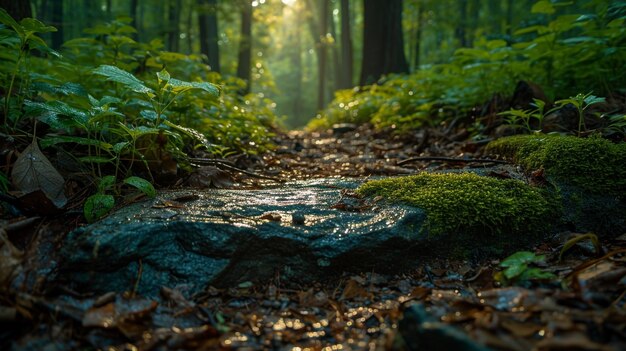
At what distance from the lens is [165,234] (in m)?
1.81

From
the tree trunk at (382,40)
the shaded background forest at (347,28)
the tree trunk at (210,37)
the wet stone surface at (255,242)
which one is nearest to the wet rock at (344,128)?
the shaded background forest at (347,28)

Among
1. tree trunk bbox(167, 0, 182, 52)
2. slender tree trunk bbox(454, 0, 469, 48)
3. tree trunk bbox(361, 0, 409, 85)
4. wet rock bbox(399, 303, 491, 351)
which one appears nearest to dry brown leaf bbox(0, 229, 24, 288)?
wet rock bbox(399, 303, 491, 351)

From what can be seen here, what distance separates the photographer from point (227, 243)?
184cm

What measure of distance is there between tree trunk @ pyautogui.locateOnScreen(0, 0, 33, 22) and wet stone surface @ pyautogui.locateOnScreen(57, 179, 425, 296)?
332 centimetres

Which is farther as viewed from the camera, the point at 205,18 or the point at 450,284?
the point at 205,18

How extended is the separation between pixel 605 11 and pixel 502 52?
1049 mm

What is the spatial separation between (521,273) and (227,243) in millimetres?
1355

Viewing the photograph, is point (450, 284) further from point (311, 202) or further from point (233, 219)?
point (233, 219)

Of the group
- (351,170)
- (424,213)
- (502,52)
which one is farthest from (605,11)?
(424,213)

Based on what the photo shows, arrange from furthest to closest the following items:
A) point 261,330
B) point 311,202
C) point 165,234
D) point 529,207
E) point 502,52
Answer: point 502,52
point 311,202
point 529,207
point 165,234
point 261,330

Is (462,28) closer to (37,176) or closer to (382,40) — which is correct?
(382,40)

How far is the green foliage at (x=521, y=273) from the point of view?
5.32 feet

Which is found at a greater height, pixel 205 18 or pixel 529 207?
pixel 205 18

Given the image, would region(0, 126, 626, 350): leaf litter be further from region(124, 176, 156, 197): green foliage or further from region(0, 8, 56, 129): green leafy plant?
region(0, 8, 56, 129): green leafy plant
